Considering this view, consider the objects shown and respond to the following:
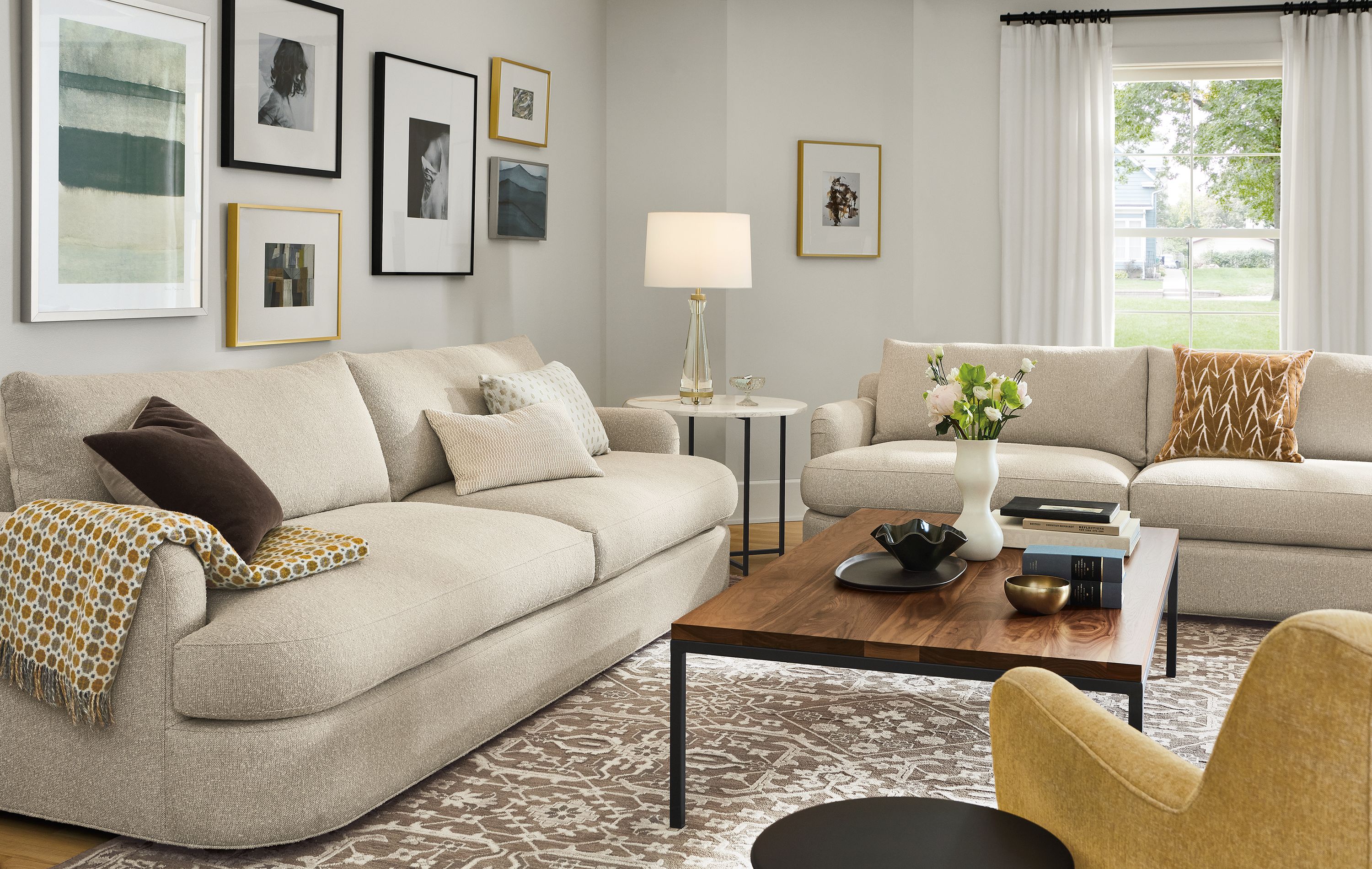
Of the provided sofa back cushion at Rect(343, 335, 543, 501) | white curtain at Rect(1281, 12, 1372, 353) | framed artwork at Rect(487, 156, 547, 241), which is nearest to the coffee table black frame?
sofa back cushion at Rect(343, 335, 543, 501)

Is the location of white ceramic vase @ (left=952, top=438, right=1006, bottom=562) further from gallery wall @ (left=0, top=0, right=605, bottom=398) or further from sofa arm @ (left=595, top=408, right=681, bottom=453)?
gallery wall @ (left=0, top=0, right=605, bottom=398)

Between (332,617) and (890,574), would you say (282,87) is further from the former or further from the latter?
(890,574)

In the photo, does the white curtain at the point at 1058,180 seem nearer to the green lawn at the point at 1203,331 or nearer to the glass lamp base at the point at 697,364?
the green lawn at the point at 1203,331

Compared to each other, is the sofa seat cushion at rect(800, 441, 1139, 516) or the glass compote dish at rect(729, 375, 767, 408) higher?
the glass compote dish at rect(729, 375, 767, 408)

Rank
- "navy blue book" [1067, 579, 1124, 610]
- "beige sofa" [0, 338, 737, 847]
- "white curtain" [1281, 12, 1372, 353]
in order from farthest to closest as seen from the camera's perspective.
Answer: "white curtain" [1281, 12, 1372, 353], "navy blue book" [1067, 579, 1124, 610], "beige sofa" [0, 338, 737, 847]

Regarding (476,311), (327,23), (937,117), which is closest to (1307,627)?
(327,23)

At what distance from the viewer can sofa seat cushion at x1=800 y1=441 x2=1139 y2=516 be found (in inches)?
157

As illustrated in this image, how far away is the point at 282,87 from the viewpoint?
3621mm

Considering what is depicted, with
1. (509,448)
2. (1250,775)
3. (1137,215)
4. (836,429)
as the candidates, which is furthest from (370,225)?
(1137,215)

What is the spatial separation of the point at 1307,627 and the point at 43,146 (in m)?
2.86

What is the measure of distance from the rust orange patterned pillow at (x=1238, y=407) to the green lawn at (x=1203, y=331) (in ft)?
4.53

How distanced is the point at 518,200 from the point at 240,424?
7.59ft

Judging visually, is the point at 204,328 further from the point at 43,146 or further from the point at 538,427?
the point at 538,427

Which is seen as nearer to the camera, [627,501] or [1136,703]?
[1136,703]
